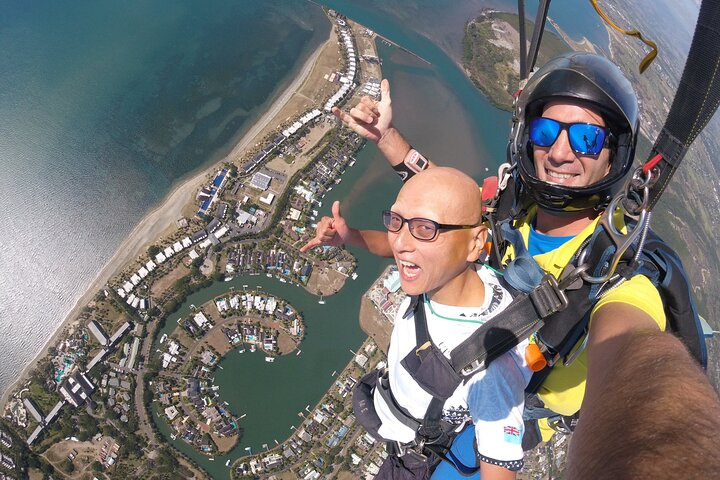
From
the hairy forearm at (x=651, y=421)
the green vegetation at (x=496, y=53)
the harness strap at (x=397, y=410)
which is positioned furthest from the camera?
the green vegetation at (x=496, y=53)

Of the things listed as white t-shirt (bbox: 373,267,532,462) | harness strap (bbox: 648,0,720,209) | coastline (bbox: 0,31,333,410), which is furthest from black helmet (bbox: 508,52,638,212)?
coastline (bbox: 0,31,333,410)

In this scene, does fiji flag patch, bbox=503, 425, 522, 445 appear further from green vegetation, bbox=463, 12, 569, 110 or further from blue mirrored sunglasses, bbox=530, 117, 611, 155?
green vegetation, bbox=463, 12, 569, 110

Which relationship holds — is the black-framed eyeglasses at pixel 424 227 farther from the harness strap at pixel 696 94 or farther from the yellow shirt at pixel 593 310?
the harness strap at pixel 696 94

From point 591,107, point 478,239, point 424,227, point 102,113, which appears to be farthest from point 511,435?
point 102,113

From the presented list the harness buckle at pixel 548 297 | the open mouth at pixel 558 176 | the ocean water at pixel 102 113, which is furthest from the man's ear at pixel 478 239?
the ocean water at pixel 102 113

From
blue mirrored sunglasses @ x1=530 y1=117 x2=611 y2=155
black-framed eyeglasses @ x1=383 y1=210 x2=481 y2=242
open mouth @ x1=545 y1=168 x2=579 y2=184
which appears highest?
blue mirrored sunglasses @ x1=530 y1=117 x2=611 y2=155

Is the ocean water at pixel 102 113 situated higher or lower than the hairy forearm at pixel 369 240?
A: lower

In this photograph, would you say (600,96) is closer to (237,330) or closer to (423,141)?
A: (237,330)

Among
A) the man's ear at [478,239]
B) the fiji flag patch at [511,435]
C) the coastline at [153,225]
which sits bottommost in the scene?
the coastline at [153,225]
